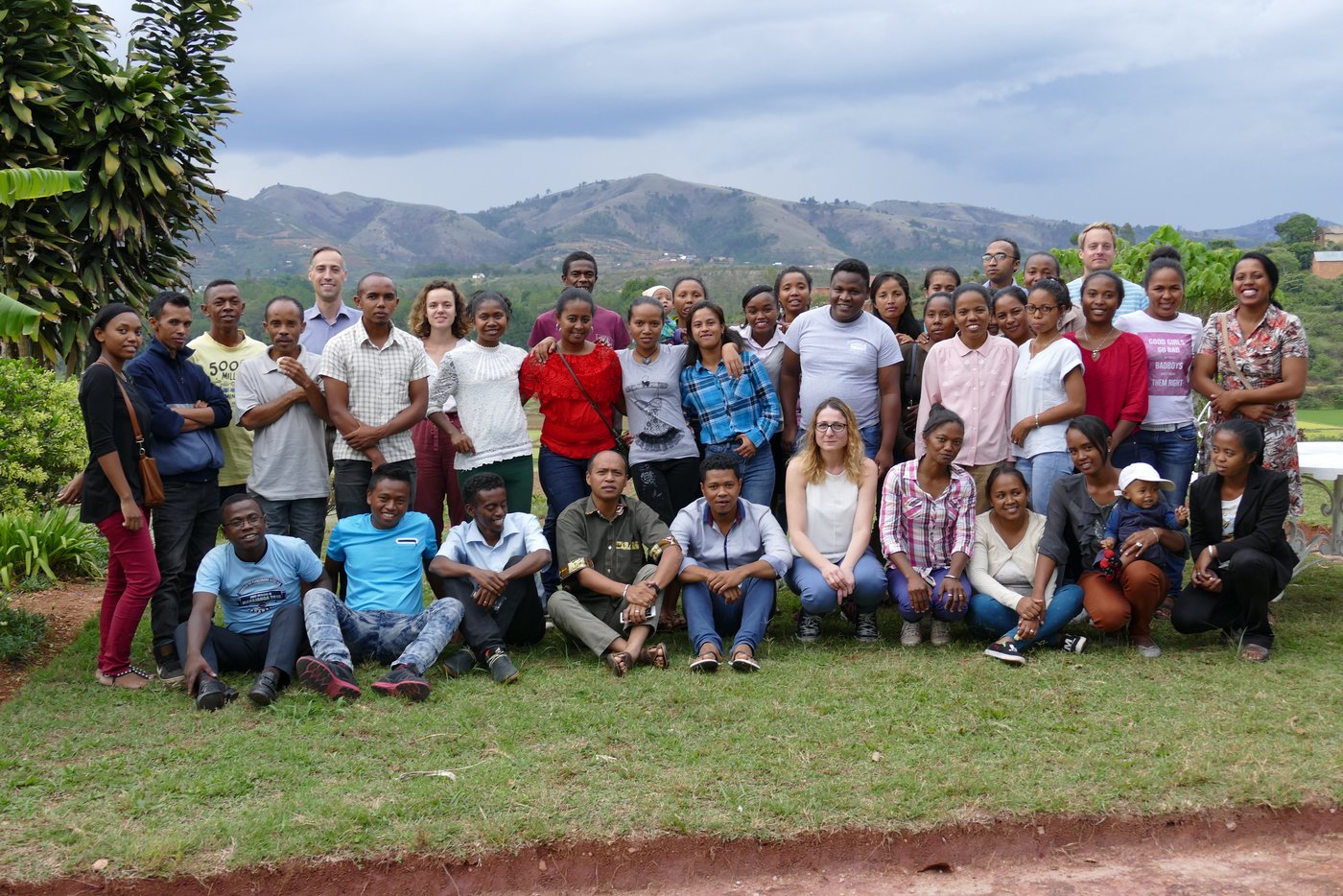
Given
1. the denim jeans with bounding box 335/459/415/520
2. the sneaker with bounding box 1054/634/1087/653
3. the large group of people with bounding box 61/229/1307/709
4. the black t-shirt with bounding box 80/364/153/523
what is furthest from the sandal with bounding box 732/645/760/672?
the black t-shirt with bounding box 80/364/153/523

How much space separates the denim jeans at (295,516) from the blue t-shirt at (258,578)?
0.35m

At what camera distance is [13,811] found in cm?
429

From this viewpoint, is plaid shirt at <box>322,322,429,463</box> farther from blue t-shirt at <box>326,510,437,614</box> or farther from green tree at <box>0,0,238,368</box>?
green tree at <box>0,0,238,368</box>

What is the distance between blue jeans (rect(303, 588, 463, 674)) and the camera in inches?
222

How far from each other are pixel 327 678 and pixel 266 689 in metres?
0.29

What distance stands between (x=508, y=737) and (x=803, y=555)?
2.15 meters

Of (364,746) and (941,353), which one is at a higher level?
(941,353)

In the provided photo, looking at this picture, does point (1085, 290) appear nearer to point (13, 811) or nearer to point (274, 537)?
point (274, 537)

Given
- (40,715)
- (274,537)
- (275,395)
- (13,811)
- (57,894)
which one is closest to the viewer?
(57,894)

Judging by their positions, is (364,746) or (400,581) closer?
(364,746)

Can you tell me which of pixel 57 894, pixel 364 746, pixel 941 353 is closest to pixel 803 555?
pixel 941 353

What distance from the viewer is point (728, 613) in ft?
20.7

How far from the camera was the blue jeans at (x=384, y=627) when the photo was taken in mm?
5641

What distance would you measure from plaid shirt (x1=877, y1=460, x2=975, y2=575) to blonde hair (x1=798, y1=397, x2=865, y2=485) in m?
0.20
